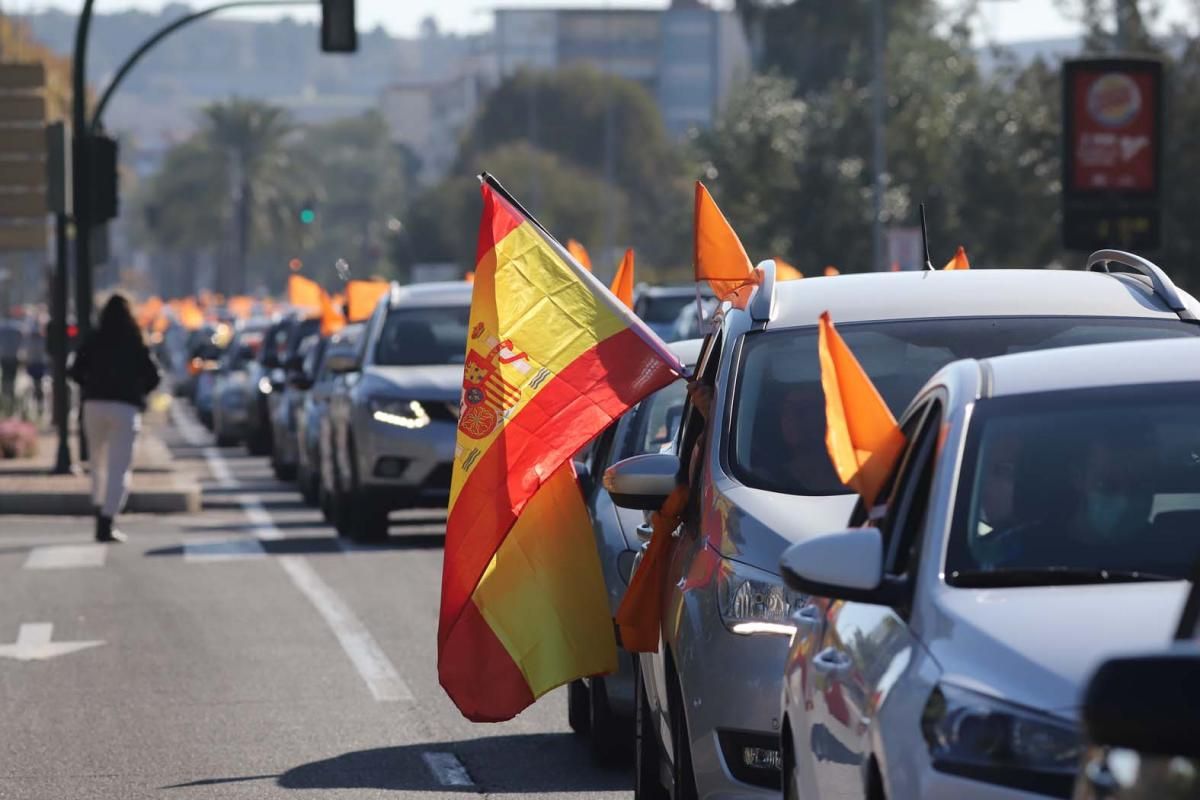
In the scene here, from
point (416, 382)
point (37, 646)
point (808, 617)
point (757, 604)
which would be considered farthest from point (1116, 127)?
point (808, 617)

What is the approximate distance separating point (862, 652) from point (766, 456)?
108 inches

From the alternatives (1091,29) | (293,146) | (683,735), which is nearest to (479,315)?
(683,735)

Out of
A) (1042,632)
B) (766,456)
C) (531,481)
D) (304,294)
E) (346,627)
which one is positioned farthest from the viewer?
(304,294)

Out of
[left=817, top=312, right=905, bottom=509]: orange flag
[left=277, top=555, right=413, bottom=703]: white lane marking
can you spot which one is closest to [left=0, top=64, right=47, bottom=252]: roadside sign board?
[left=277, top=555, right=413, bottom=703]: white lane marking

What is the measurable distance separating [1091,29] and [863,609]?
49.1m

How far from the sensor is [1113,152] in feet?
92.9

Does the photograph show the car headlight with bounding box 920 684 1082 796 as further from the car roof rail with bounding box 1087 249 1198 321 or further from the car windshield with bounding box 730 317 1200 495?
the car roof rail with bounding box 1087 249 1198 321

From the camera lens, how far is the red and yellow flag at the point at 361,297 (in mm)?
27375

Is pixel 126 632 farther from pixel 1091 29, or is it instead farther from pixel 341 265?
pixel 1091 29

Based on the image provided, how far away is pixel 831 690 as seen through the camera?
5438mm

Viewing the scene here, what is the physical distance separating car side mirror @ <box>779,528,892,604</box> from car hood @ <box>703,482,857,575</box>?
188 cm

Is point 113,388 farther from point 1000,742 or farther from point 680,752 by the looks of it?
point 1000,742

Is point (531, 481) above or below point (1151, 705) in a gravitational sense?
below

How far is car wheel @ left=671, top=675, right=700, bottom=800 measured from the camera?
24.1 feet
